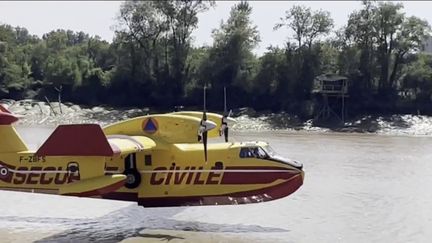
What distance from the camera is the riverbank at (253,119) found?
6194 centimetres

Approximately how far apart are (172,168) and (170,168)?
0.20 feet

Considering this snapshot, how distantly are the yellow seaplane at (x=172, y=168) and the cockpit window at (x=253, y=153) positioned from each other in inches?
1.1

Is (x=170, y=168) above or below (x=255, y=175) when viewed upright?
above

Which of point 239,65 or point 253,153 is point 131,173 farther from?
point 239,65

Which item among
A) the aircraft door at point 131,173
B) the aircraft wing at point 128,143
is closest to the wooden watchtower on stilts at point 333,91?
the aircraft door at point 131,173

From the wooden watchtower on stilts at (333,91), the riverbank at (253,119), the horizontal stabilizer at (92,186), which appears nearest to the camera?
the horizontal stabilizer at (92,186)

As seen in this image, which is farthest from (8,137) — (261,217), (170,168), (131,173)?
(261,217)

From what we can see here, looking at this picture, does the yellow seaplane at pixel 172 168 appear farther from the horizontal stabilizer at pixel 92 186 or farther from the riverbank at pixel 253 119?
the riverbank at pixel 253 119

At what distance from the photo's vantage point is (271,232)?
18859mm

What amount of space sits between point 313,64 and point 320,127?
12069mm

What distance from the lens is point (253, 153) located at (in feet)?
64.0

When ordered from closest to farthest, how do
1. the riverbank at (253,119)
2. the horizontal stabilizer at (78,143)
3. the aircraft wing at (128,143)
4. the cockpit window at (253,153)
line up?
the horizontal stabilizer at (78,143)
the aircraft wing at (128,143)
the cockpit window at (253,153)
the riverbank at (253,119)

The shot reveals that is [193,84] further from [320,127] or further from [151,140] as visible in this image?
[151,140]

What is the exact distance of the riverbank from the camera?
61938mm
